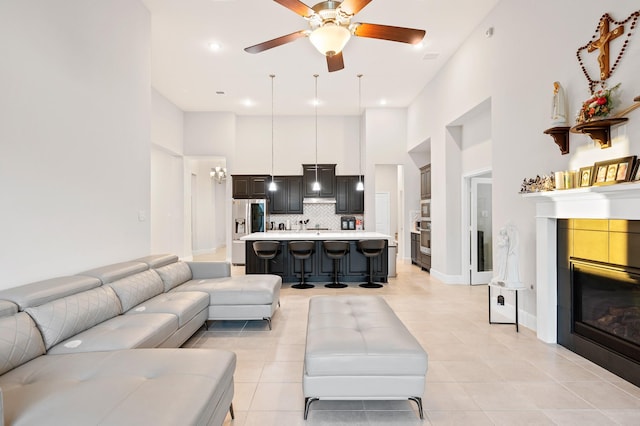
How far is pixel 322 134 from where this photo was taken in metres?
9.29

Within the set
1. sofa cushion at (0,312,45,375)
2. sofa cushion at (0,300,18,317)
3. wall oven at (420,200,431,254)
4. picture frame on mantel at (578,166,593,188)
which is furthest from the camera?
wall oven at (420,200,431,254)

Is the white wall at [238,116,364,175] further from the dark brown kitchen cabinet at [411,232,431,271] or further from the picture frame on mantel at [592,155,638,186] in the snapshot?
the picture frame on mantel at [592,155,638,186]

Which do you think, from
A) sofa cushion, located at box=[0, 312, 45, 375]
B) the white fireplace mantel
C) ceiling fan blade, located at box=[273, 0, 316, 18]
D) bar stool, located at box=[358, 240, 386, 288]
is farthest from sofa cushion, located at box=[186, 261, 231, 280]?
the white fireplace mantel

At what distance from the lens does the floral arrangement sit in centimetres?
270

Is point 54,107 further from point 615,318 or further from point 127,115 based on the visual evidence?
point 615,318

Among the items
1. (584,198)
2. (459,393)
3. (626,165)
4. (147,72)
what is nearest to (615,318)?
(584,198)

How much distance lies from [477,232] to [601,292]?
3437 millimetres

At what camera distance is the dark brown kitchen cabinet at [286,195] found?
29.7ft

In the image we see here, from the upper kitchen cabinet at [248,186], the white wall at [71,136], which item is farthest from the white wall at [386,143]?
the white wall at [71,136]

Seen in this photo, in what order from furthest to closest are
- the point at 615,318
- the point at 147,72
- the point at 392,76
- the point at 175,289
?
the point at 392,76, the point at 147,72, the point at 175,289, the point at 615,318

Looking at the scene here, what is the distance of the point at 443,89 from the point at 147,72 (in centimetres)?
497

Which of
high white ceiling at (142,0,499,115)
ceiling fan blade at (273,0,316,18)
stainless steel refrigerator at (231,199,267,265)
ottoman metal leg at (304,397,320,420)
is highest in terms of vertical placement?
high white ceiling at (142,0,499,115)

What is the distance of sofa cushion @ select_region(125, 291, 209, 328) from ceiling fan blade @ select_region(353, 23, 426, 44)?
3052 mm

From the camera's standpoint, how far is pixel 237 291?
152 inches
